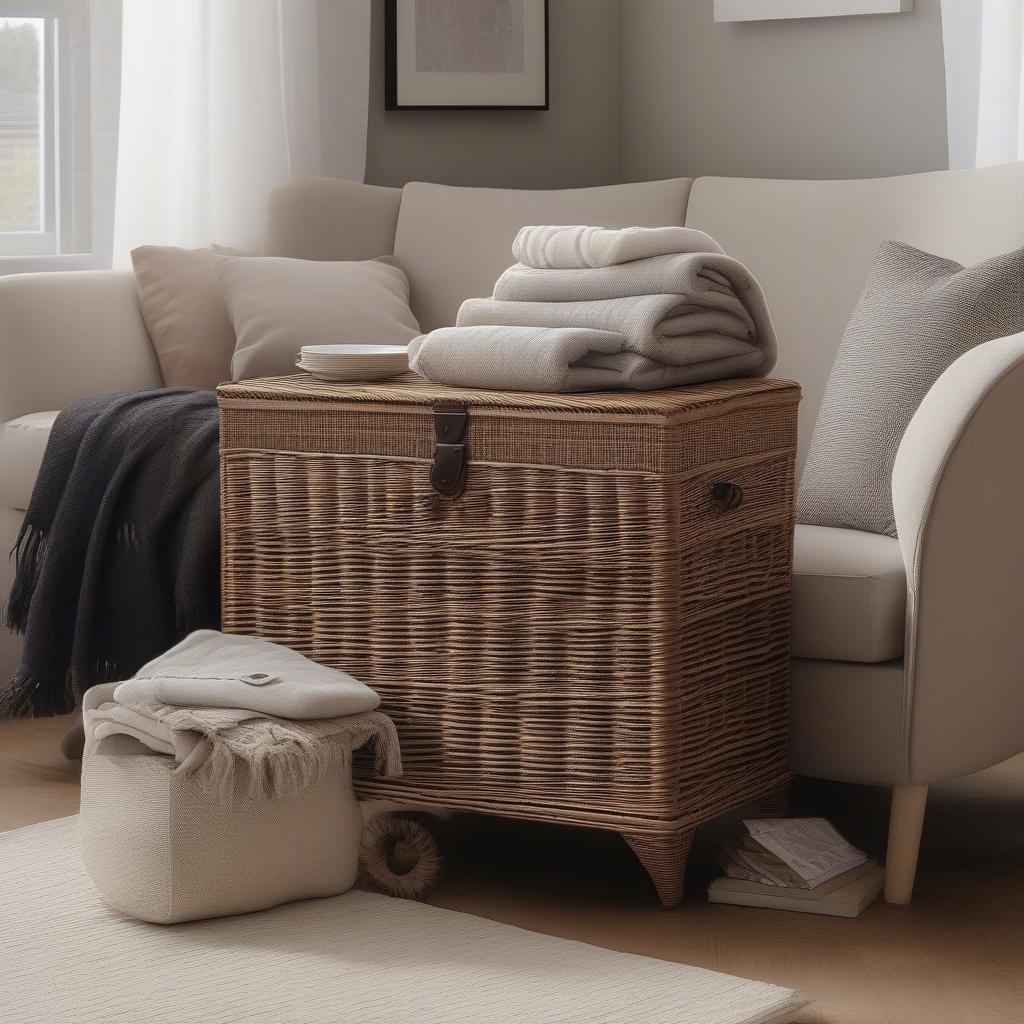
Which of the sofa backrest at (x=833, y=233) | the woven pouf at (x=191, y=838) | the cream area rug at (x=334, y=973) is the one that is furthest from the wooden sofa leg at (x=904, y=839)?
the sofa backrest at (x=833, y=233)

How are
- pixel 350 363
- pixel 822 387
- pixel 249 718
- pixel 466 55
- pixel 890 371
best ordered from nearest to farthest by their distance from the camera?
pixel 249 718
pixel 350 363
pixel 890 371
pixel 822 387
pixel 466 55

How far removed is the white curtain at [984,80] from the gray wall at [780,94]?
231 millimetres

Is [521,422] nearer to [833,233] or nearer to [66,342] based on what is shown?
[833,233]

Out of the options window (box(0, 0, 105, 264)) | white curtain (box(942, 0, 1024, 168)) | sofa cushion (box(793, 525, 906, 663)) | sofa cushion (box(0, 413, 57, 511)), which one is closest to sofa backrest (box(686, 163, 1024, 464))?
white curtain (box(942, 0, 1024, 168))

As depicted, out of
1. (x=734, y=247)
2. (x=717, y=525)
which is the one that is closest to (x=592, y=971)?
(x=717, y=525)

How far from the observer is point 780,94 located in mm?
3592

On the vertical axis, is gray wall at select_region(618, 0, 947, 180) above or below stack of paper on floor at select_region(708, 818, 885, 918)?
above

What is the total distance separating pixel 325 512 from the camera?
2.04m

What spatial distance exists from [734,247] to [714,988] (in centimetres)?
147

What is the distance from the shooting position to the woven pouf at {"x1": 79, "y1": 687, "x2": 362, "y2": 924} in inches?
70.9

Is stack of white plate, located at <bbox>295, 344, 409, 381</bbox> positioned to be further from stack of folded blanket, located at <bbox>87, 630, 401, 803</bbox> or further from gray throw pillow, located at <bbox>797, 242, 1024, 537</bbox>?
gray throw pillow, located at <bbox>797, 242, 1024, 537</bbox>

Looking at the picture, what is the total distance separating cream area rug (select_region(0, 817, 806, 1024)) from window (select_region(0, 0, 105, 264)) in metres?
1.84

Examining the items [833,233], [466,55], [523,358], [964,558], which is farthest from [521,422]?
[466,55]

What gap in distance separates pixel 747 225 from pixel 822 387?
1.13 feet
